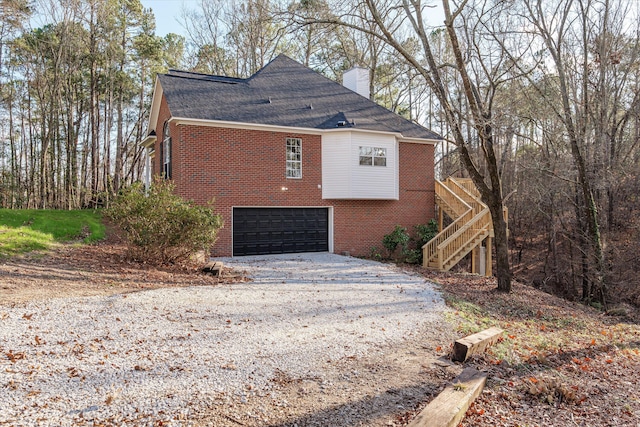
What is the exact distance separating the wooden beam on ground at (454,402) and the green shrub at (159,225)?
7700 mm

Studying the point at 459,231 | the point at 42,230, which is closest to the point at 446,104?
the point at 459,231

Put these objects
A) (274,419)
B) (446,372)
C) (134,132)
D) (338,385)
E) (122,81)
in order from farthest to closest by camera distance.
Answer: (134,132) < (122,81) < (446,372) < (338,385) < (274,419)

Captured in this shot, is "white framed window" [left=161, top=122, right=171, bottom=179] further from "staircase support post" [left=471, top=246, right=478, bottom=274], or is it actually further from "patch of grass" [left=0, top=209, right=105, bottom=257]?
"staircase support post" [left=471, top=246, right=478, bottom=274]

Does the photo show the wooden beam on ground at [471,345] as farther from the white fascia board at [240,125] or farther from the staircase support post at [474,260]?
the staircase support post at [474,260]

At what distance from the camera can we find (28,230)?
12.6 m

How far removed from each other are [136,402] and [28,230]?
455 inches

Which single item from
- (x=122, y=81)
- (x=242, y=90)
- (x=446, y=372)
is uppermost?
(x=122, y=81)

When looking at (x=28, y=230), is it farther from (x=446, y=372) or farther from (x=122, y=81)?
(x=122, y=81)

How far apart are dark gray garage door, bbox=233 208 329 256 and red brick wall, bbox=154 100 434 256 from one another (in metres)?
0.34

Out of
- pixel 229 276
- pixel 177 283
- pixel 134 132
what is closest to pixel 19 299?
pixel 177 283

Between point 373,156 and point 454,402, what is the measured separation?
42.7 feet

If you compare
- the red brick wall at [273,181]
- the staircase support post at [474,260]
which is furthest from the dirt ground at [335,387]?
the staircase support post at [474,260]

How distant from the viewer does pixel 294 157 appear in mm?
15641

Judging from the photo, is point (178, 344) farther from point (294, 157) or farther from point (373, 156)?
point (373, 156)
